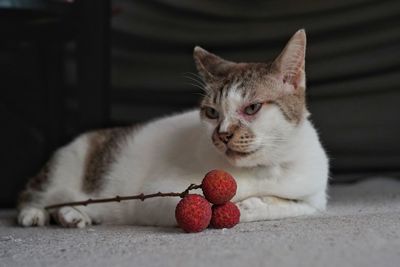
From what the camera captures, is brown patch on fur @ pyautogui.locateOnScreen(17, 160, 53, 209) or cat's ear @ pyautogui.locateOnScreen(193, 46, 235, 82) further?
brown patch on fur @ pyautogui.locateOnScreen(17, 160, 53, 209)

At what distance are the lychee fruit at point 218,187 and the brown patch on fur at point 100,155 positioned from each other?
0.66m

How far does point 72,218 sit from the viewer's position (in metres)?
1.84

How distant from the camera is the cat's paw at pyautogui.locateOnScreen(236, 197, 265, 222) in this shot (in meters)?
1.62

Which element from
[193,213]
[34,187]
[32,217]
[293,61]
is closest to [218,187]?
[193,213]

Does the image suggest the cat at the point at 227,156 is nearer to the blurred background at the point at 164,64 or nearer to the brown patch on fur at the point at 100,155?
the brown patch on fur at the point at 100,155

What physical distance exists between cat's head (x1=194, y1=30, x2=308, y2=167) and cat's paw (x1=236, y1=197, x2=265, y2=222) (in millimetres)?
104

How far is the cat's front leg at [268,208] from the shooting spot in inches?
63.8

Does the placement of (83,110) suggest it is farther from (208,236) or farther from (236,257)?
(236,257)

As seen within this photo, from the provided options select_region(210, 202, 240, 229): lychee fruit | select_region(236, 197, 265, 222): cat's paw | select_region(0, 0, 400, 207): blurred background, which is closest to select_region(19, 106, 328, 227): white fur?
select_region(236, 197, 265, 222): cat's paw

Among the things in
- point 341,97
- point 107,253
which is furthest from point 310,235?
point 341,97

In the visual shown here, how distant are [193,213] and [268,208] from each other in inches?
11.3

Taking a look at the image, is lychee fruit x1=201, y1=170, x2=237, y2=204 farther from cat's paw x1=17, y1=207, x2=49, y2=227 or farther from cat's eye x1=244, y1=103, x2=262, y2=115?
cat's paw x1=17, y1=207, x2=49, y2=227

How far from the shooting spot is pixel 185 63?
2.89 metres

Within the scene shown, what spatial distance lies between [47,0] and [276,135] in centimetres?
131
